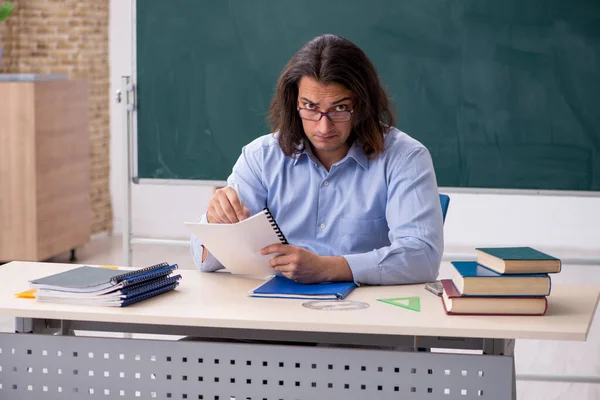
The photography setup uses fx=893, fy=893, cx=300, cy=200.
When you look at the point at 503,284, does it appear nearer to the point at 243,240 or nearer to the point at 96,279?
the point at 243,240

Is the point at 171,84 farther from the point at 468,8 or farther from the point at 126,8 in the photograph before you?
the point at 126,8

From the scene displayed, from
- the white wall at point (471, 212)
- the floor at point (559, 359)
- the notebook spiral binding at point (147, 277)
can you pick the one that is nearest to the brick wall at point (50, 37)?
the white wall at point (471, 212)

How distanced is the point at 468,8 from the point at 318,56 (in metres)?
1.46

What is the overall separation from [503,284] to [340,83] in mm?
770

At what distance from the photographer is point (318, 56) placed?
8.00 feet

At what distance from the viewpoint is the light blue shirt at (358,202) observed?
7.57ft

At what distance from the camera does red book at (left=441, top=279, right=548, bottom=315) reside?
1920mm

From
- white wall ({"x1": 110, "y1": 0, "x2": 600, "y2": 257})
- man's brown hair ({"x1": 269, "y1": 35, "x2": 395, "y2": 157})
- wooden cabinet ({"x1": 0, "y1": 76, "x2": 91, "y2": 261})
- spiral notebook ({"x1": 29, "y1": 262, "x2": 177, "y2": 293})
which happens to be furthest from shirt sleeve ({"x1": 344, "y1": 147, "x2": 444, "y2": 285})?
white wall ({"x1": 110, "y1": 0, "x2": 600, "y2": 257})

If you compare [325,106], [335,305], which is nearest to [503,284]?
[335,305]

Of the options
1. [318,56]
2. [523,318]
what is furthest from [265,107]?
[523,318]

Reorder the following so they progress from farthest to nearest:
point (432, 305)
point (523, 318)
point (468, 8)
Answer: point (468, 8) < point (432, 305) < point (523, 318)

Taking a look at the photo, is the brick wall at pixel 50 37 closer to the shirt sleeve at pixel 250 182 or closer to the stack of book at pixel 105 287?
the shirt sleeve at pixel 250 182

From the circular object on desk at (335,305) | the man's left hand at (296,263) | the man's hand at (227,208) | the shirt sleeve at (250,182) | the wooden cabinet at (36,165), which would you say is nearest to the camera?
the circular object on desk at (335,305)

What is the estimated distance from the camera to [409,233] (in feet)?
7.70
